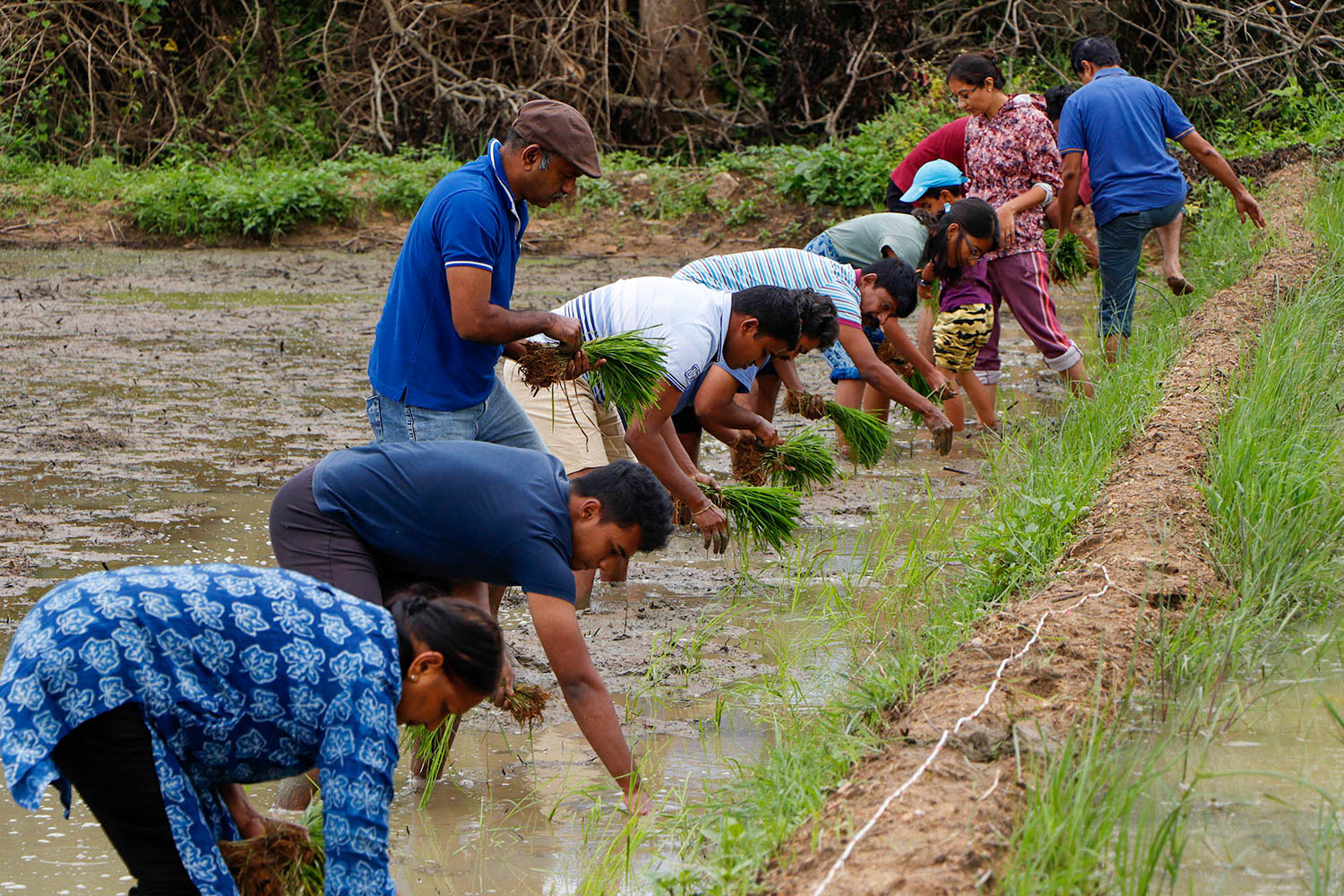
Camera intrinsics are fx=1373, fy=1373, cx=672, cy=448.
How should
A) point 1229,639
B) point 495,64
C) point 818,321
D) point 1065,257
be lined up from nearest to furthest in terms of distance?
1. point 1229,639
2. point 818,321
3. point 1065,257
4. point 495,64

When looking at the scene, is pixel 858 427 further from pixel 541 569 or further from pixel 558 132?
pixel 541 569

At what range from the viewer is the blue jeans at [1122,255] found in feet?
22.8

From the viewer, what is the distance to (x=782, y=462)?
5.26m

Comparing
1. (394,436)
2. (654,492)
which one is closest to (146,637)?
(654,492)

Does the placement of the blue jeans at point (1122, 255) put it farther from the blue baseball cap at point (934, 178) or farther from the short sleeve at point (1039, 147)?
the blue baseball cap at point (934, 178)

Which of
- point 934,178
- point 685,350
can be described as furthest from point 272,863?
point 934,178

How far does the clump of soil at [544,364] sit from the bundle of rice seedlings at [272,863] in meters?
2.00

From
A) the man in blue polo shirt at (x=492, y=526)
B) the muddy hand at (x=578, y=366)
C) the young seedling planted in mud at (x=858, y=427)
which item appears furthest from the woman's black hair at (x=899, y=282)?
the man in blue polo shirt at (x=492, y=526)

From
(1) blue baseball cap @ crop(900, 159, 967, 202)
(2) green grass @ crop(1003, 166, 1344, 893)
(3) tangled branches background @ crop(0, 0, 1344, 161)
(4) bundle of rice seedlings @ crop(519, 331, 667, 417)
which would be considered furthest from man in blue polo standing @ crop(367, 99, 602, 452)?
(3) tangled branches background @ crop(0, 0, 1344, 161)

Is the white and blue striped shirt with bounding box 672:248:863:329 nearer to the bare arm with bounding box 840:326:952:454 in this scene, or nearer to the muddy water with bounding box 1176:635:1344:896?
the bare arm with bounding box 840:326:952:454

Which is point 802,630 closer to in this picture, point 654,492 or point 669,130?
point 654,492

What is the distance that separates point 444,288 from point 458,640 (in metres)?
1.60

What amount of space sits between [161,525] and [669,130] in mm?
11702

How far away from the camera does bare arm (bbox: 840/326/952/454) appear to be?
5594 mm
